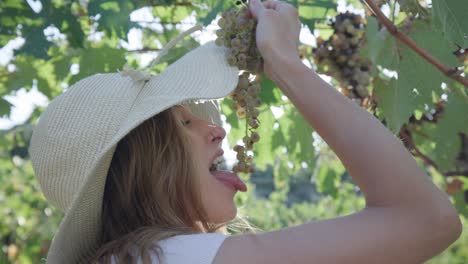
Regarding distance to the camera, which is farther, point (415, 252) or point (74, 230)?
point (74, 230)

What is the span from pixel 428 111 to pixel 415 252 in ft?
4.26

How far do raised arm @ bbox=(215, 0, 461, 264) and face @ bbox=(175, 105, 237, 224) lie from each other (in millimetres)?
207

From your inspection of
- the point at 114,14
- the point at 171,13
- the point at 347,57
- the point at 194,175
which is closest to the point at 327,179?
the point at 347,57

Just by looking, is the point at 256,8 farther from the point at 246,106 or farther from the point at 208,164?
the point at 208,164

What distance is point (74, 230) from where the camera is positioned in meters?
1.67

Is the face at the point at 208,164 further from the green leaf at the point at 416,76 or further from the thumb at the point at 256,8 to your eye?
the green leaf at the point at 416,76

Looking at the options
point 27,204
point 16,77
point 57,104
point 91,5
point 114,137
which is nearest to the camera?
point 114,137

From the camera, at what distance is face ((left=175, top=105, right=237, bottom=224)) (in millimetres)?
1679

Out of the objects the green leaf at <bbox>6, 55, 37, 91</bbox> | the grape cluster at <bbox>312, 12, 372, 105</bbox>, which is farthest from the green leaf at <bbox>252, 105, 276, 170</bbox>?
the green leaf at <bbox>6, 55, 37, 91</bbox>

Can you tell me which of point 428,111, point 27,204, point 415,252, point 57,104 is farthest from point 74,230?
point 27,204

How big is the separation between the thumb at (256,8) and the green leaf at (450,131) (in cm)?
100

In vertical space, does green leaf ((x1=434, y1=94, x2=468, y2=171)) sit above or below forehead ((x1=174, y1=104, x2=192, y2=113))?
below

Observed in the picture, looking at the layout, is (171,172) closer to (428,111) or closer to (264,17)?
(264,17)

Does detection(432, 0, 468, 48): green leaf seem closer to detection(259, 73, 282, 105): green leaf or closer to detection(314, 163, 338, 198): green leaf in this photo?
detection(259, 73, 282, 105): green leaf
